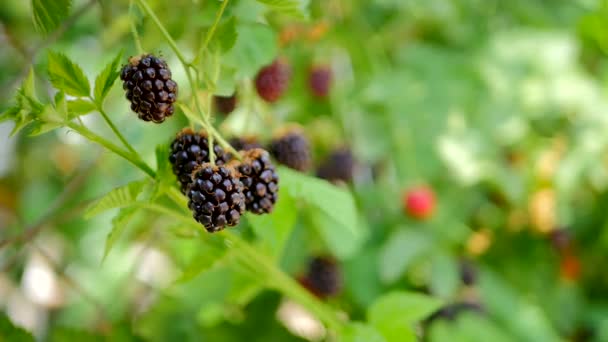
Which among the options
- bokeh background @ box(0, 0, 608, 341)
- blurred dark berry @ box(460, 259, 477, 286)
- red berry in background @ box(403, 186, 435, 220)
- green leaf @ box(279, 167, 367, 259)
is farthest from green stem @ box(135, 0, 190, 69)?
blurred dark berry @ box(460, 259, 477, 286)

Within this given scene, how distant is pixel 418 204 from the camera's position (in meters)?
1.87

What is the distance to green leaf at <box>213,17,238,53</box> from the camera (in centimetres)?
85

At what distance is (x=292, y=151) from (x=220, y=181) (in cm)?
41

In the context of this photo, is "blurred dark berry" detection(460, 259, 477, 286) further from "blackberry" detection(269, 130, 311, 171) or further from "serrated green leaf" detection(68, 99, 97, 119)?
"serrated green leaf" detection(68, 99, 97, 119)

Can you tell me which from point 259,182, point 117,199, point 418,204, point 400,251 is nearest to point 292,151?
point 259,182

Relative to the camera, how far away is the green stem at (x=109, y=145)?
79 cm

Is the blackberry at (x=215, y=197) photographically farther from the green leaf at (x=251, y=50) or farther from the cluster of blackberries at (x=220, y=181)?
the green leaf at (x=251, y=50)

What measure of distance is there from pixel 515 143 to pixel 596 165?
0.27 metres

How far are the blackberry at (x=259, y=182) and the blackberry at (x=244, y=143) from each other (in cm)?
17

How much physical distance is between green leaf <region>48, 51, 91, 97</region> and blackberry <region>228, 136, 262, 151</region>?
30 centimetres

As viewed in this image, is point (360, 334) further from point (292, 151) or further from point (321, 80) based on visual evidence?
point (321, 80)

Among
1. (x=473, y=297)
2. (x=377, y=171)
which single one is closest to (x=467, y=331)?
(x=473, y=297)

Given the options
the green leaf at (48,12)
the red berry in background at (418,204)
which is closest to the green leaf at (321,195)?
the green leaf at (48,12)

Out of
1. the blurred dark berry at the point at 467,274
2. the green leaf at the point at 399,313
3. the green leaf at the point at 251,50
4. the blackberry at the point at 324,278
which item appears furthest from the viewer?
the blurred dark berry at the point at 467,274
